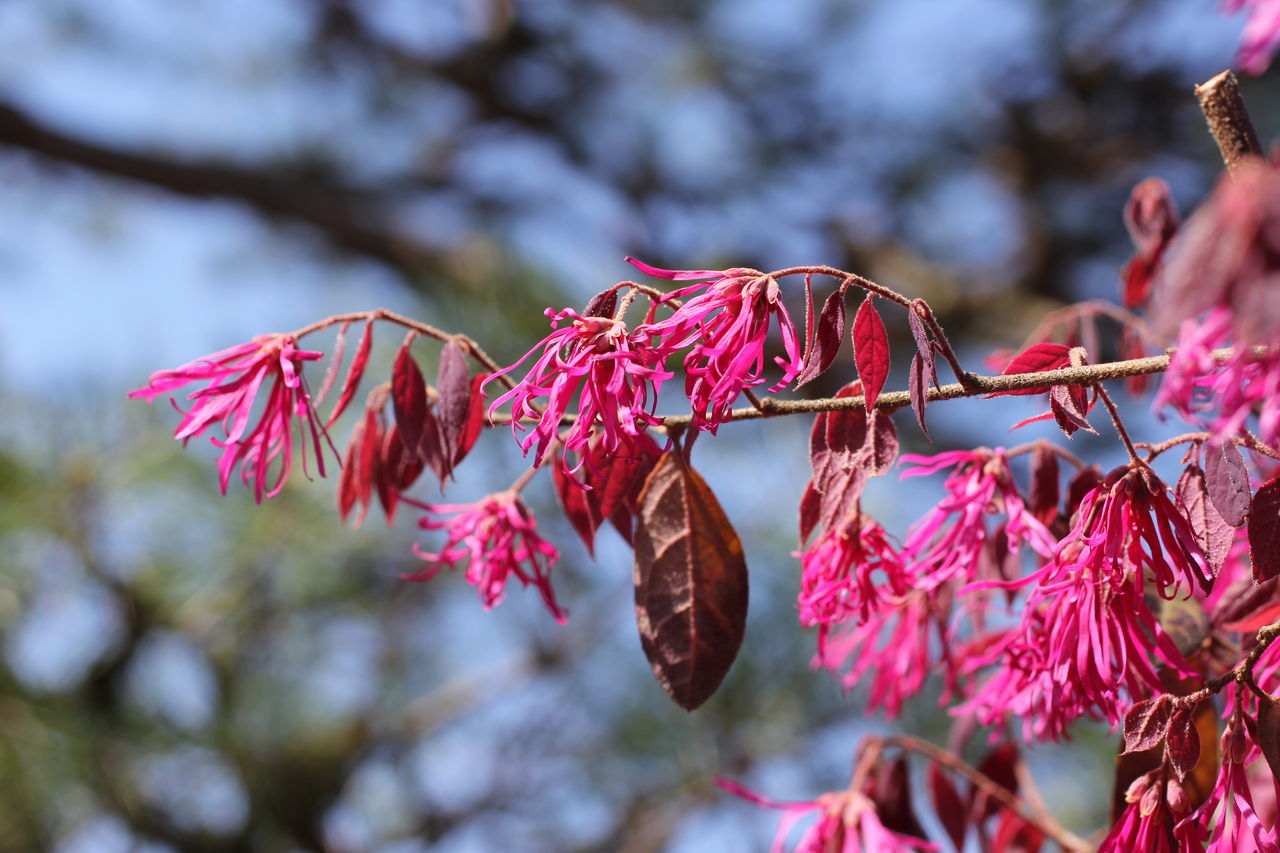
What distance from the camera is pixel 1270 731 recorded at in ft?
1.00

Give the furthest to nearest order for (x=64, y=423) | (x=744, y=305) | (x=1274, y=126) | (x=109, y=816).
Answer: (x=1274, y=126) < (x=64, y=423) < (x=109, y=816) < (x=744, y=305)

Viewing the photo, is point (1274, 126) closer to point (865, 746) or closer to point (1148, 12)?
point (1148, 12)

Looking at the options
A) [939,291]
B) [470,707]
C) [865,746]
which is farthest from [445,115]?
[865,746]

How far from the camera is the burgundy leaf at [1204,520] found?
1.05ft

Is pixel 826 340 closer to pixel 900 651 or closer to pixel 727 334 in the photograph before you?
pixel 727 334

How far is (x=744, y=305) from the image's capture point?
32cm

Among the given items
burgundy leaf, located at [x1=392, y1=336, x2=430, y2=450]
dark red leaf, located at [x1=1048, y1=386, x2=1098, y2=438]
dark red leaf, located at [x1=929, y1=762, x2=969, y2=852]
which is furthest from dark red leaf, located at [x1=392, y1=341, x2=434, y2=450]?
dark red leaf, located at [x1=929, y1=762, x2=969, y2=852]

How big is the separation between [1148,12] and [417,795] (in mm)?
1997

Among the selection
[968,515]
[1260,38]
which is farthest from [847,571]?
[1260,38]

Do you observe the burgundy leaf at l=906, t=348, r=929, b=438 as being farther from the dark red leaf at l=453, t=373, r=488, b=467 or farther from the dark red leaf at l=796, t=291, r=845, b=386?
the dark red leaf at l=453, t=373, r=488, b=467

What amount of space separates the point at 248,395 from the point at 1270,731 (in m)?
0.36

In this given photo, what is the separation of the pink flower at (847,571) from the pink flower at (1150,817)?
108 millimetres

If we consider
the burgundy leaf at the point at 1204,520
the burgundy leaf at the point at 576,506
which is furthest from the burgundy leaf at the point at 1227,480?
the burgundy leaf at the point at 576,506

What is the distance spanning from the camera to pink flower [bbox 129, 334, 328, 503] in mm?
381
